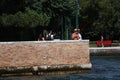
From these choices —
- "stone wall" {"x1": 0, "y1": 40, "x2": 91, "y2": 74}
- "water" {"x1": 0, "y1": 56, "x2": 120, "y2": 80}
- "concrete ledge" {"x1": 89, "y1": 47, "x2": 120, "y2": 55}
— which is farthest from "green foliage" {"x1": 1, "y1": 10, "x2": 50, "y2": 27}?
"stone wall" {"x1": 0, "y1": 40, "x2": 91, "y2": 74}

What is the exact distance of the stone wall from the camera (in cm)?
2683

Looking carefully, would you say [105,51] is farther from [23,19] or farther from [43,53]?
[43,53]

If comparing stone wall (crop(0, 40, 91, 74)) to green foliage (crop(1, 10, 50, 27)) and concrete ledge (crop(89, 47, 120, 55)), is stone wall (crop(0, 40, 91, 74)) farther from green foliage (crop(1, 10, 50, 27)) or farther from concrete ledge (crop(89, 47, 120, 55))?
concrete ledge (crop(89, 47, 120, 55))

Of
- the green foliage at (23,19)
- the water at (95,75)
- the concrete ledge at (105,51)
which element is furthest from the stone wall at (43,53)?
the concrete ledge at (105,51)

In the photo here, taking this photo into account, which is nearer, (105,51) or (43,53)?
(43,53)

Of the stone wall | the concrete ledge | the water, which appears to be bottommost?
the water

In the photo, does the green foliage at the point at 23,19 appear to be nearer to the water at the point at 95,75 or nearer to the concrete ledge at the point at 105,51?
the concrete ledge at the point at 105,51

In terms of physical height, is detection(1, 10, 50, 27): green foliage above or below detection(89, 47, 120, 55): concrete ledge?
above

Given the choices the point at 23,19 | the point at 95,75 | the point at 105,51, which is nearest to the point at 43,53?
the point at 95,75

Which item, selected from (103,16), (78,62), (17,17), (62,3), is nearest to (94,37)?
(103,16)

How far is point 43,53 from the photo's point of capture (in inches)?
1079

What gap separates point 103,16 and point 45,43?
2782cm

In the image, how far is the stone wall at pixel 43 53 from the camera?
1056 inches

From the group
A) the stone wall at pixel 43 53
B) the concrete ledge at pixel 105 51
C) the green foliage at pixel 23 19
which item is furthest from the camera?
the concrete ledge at pixel 105 51
